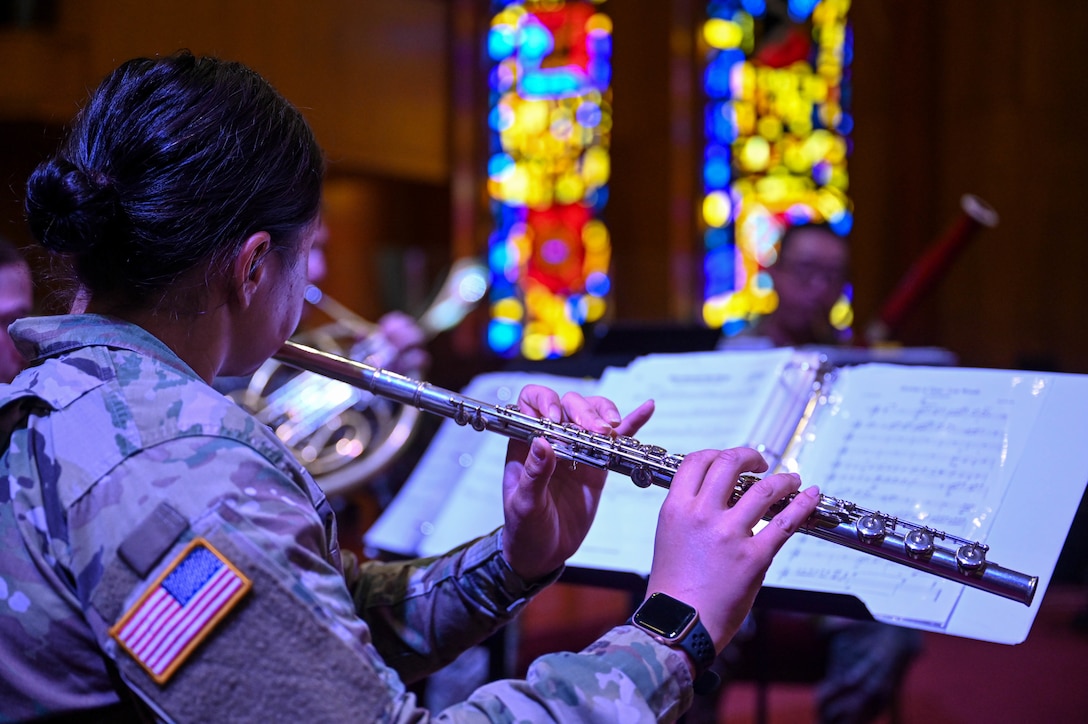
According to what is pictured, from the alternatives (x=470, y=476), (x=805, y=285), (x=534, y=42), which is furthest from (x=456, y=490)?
(x=534, y=42)

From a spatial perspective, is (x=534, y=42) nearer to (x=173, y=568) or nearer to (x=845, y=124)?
(x=845, y=124)

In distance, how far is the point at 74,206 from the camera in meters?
0.95

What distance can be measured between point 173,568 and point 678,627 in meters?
0.46

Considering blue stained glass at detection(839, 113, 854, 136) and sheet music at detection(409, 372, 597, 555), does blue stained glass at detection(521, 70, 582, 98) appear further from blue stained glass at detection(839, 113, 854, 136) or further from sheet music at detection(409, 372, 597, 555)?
sheet music at detection(409, 372, 597, 555)

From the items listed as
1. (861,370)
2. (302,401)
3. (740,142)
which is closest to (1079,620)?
(861,370)

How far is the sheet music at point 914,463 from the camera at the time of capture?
1294 mm

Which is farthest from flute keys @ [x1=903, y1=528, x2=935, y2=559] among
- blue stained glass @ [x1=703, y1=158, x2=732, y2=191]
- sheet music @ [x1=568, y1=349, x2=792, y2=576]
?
blue stained glass @ [x1=703, y1=158, x2=732, y2=191]

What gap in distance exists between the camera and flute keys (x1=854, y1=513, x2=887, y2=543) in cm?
112

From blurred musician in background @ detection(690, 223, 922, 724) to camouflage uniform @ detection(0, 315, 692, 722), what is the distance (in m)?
1.77

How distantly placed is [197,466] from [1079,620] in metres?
3.53

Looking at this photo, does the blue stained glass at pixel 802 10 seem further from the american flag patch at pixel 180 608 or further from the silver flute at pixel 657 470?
the american flag patch at pixel 180 608

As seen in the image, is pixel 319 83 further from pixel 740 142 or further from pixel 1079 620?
pixel 1079 620

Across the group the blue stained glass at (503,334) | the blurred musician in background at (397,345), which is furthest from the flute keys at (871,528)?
the blue stained glass at (503,334)

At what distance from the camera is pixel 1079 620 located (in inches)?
139
